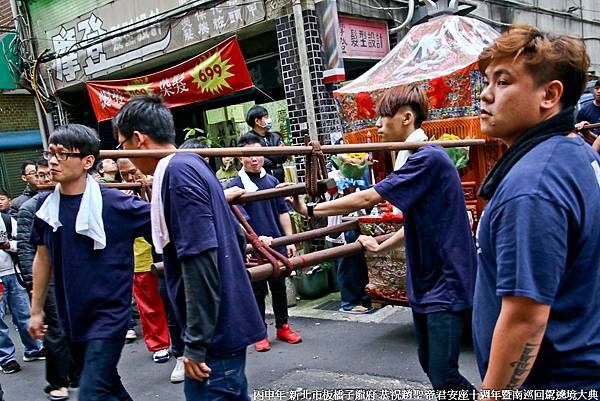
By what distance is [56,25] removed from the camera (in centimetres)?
1098

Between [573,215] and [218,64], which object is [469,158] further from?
[218,64]

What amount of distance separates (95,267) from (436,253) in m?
1.81

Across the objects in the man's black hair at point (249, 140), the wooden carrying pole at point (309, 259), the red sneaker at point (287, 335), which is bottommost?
the red sneaker at point (287, 335)

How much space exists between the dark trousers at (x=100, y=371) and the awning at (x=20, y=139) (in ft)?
36.7

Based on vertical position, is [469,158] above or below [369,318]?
above

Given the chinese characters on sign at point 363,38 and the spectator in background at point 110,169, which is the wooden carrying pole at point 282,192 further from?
the chinese characters on sign at point 363,38

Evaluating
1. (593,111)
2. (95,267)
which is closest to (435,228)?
(95,267)

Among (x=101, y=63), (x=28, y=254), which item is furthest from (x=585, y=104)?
(x=101, y=63)

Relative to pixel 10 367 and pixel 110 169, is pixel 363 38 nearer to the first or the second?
pixel 110 169

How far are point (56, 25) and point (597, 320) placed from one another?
1172 centimetres

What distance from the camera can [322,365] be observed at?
183 inches

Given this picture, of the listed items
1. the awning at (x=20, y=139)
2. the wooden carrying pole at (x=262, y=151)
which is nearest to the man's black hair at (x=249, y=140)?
the wooden carrying pole at (x=262, y=151)

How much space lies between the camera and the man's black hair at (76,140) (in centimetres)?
302

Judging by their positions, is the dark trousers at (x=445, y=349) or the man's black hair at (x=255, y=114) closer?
the dark trousers at (x=445, y=349)
